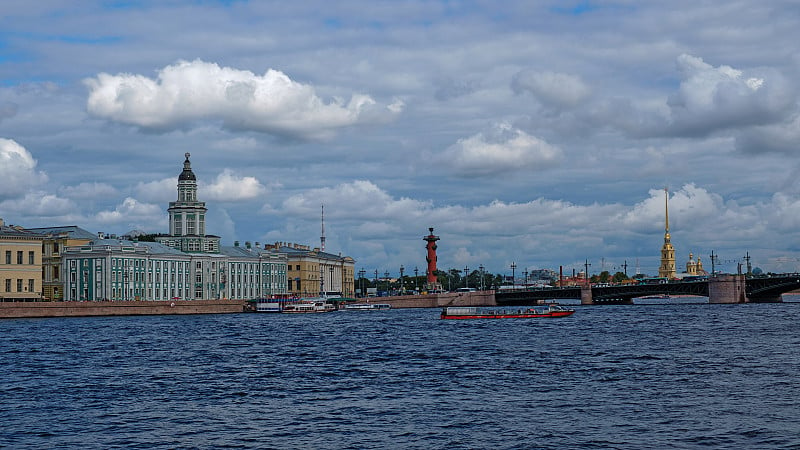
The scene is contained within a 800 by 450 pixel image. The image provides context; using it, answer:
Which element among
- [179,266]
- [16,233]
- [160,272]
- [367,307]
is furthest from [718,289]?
[16,233]

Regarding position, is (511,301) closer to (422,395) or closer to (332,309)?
(332,309)

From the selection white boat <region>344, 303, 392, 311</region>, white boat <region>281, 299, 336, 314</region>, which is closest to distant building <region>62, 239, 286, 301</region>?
white boat <region>281, 299, 336, 314</region>

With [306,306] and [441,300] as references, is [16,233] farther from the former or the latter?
[441,300]

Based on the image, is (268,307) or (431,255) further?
(431,255)

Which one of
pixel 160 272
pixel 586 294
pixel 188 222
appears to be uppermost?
pixel 188 222

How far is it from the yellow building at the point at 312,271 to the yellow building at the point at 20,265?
4454cm

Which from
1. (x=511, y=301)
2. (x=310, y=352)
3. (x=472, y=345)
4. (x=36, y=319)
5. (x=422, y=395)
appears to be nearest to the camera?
(x=422, y=395)

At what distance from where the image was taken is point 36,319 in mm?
81250

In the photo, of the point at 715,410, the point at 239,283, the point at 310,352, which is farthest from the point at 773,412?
the point at 239,283

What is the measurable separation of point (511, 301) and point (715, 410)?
114820 mm

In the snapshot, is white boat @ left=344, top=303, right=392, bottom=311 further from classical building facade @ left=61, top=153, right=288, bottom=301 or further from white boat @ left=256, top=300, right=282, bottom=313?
white boat @ left=256, top=300, right=282, bottom=313

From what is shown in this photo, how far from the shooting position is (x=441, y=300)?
456 ft

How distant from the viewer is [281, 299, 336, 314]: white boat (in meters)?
110

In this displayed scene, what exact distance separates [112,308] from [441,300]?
5813 centimetres
